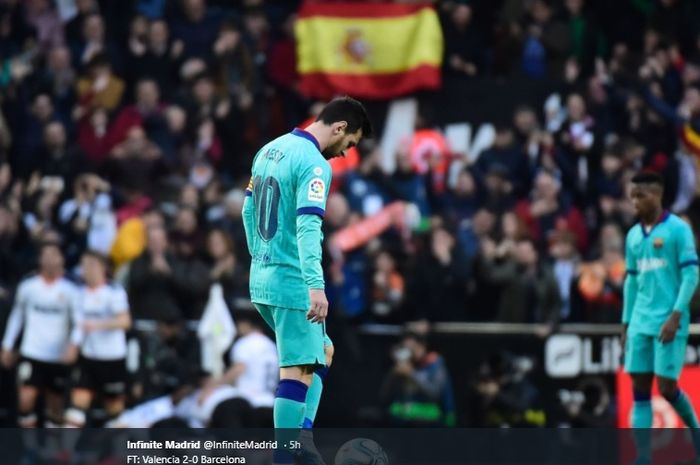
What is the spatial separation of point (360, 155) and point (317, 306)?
924 centimetres

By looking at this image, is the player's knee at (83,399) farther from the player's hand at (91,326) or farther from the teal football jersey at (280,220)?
the teal football jersey at (280,220)

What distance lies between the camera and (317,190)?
985 centimetres

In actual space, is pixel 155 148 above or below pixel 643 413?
above

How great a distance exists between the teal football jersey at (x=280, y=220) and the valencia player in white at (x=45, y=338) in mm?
6697

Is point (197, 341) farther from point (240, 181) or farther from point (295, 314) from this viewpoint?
point (295, 314)

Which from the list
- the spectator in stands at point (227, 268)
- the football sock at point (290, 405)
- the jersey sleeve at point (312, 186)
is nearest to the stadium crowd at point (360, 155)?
the spectator in stands at point (227, 268)

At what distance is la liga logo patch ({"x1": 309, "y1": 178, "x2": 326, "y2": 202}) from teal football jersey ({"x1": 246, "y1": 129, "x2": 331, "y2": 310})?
0.13 metres

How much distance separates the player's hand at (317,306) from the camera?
31.6ft

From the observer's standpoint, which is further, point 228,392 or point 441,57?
point 441,57

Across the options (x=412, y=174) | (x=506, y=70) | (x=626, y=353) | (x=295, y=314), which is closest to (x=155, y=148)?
(x=412, y=174)

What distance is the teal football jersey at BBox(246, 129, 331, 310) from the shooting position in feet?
32.9

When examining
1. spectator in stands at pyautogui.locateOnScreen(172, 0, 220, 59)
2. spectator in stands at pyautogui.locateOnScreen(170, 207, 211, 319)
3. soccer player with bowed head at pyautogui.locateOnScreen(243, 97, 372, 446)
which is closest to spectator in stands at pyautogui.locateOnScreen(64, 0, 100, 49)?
spectator in stands at pyautogui.locateOnScreen(172, 0, 220, 59)

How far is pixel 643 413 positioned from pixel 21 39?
10282mm

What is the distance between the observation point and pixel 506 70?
20047 millimetres
